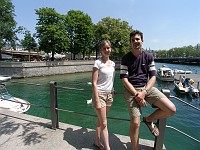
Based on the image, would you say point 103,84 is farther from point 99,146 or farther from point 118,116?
point 118,116

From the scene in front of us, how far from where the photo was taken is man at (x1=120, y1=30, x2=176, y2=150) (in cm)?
279

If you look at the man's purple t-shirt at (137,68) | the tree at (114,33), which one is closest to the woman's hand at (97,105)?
the man's purple t-shirt at (137,68)

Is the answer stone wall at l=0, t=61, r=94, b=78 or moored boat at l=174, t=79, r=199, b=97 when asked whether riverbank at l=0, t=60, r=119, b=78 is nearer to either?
stone wall at l=0, t=61, r=94, b=78

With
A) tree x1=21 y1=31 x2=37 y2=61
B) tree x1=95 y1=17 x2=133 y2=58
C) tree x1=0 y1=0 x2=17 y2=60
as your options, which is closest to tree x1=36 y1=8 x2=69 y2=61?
tree x1=21 y1=31 x2=37 y2=61

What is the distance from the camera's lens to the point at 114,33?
189 feet

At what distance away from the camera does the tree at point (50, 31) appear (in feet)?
131

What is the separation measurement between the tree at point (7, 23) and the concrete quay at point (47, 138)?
43125 millimetres

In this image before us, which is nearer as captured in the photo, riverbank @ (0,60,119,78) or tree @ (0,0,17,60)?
riverbank @ (0,60,119,78)

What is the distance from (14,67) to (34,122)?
105 ft

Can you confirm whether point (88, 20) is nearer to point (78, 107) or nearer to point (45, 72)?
point (45, 72)

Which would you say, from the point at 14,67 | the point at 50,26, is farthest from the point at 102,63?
the point at 50,26

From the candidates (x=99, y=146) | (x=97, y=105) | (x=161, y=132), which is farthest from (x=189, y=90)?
(x=97, y=105)

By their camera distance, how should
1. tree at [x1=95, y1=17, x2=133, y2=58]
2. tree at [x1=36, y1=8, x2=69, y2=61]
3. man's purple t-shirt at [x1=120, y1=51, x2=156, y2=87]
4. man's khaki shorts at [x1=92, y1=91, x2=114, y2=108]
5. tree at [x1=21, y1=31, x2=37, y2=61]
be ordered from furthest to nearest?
tree at [x1=95, y1=17, x2=133, y2=58] → tree at [x1=21, y1=31, x2=37, y2=61] → tree at [x1=36, y1=8, x2=69, y2=61] → man's khaki shorts at [x1=92, y1=91, x2=114, y2=108] → man's purple t-shirt at [x1=120, y1=51, x2=156, y2=87]

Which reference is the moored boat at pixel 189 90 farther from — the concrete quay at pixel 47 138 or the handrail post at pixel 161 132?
the handrail post at pixel 161 132
